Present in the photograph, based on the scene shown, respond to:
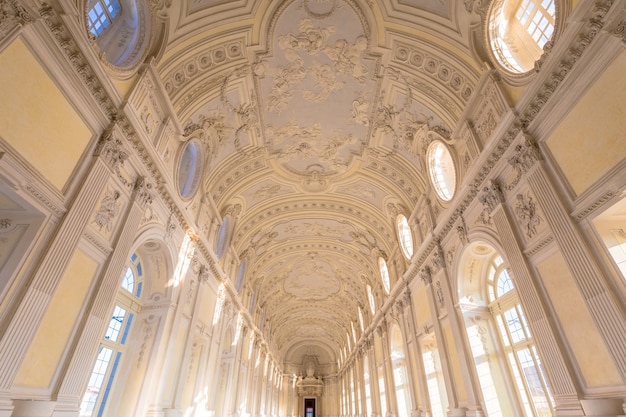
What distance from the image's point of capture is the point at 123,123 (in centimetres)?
616

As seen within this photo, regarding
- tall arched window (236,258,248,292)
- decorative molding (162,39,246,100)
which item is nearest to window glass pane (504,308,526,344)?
decorative molding (162,39,246,100)

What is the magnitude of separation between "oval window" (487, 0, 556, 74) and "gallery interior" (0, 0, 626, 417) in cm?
4

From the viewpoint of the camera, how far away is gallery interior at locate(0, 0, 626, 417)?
176 inches

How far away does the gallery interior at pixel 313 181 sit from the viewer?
447cm

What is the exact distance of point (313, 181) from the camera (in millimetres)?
14586

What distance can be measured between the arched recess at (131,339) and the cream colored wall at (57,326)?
98 cm

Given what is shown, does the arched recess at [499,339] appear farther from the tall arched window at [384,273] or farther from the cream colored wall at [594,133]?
the tall arched window at [384,273]

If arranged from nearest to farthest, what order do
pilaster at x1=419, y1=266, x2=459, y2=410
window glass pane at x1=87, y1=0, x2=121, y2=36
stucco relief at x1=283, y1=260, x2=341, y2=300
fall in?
window glass pane at x1=87, y1=0, x2=121, y2=36, pilaster at x1=419, y1=266, x2=459, y2=410, stucco relief at x1=283, y1=260, x2=341, y2=300

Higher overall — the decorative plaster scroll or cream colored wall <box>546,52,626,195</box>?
the decorative plaster scroll

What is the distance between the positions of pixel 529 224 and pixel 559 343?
209 centimetres

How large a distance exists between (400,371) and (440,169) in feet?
34.4

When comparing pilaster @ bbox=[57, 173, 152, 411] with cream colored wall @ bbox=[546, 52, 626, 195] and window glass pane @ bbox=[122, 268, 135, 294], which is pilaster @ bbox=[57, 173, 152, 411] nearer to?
window glass pane @ bbox=[122, 268, 135, 294]

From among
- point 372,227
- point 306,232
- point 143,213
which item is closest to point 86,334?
point 143,213

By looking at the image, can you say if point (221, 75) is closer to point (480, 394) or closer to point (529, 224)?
point (529, 224)
